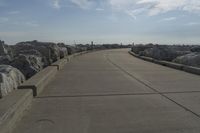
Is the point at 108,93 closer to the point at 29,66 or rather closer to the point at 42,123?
the point at 42,123

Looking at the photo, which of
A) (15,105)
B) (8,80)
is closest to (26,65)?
(8,80)

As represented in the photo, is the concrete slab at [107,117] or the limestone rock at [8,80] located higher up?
the limestone rock at [8,80]

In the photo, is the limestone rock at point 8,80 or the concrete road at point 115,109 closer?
the concrete road at point 115,109

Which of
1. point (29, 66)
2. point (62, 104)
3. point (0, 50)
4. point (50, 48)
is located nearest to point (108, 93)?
point (62, 104)

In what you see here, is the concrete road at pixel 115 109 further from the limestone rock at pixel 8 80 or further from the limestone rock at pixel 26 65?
the limestone rock at pixel 26 65

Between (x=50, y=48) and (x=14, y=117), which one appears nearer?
(x=14, y=117)

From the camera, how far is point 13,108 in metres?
5.12

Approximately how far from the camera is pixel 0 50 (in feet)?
72.4

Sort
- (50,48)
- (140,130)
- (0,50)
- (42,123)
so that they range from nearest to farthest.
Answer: (140,130) → (42,123) → (50,48) → (0,50)

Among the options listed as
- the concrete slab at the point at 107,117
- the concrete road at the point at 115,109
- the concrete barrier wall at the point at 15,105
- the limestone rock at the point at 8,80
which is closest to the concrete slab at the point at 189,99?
the concrete road at the point at 115,109

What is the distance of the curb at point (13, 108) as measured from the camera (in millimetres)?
4609

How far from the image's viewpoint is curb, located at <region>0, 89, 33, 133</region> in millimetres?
4609

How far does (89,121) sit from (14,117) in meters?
1.28

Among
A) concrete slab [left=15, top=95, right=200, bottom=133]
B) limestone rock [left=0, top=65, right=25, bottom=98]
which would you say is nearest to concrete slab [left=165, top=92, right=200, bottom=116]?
concrete slab [left=15, top=95, right=200, bottom=133]
